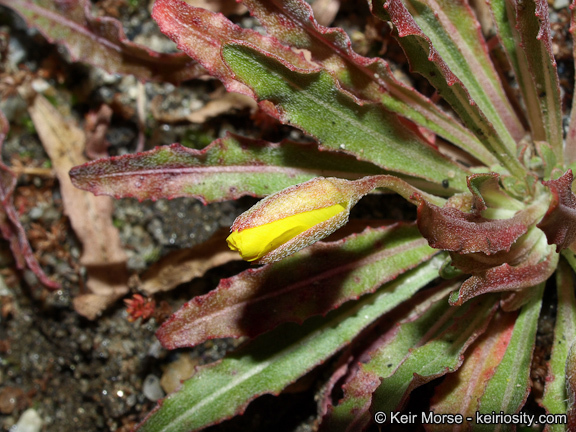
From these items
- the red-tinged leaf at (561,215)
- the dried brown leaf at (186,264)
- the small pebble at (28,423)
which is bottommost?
the small pebble at (28,423)

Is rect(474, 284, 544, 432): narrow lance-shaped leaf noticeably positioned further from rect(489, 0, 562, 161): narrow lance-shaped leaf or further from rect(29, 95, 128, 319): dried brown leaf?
rect(29, 95, 128, 319): dried brown leaf

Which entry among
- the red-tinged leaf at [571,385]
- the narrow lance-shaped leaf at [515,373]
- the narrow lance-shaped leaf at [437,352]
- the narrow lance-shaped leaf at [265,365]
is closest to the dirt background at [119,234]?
the narrow lance-shaped leaf at [265,365]

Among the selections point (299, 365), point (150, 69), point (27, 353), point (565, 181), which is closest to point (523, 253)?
point (565, 181)

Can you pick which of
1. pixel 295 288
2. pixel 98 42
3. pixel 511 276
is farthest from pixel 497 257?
pixel 98 42

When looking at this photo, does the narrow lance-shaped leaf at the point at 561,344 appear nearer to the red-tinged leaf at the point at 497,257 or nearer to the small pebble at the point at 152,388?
the red-tinged leaf at the point at 497,257

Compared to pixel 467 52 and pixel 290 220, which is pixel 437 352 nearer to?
pixel 290 220

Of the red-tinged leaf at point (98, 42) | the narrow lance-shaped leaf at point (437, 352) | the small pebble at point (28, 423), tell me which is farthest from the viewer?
the small pebble at point (28, 423)

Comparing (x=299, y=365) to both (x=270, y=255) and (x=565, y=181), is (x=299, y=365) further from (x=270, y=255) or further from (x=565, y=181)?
(x=565, y=181)
